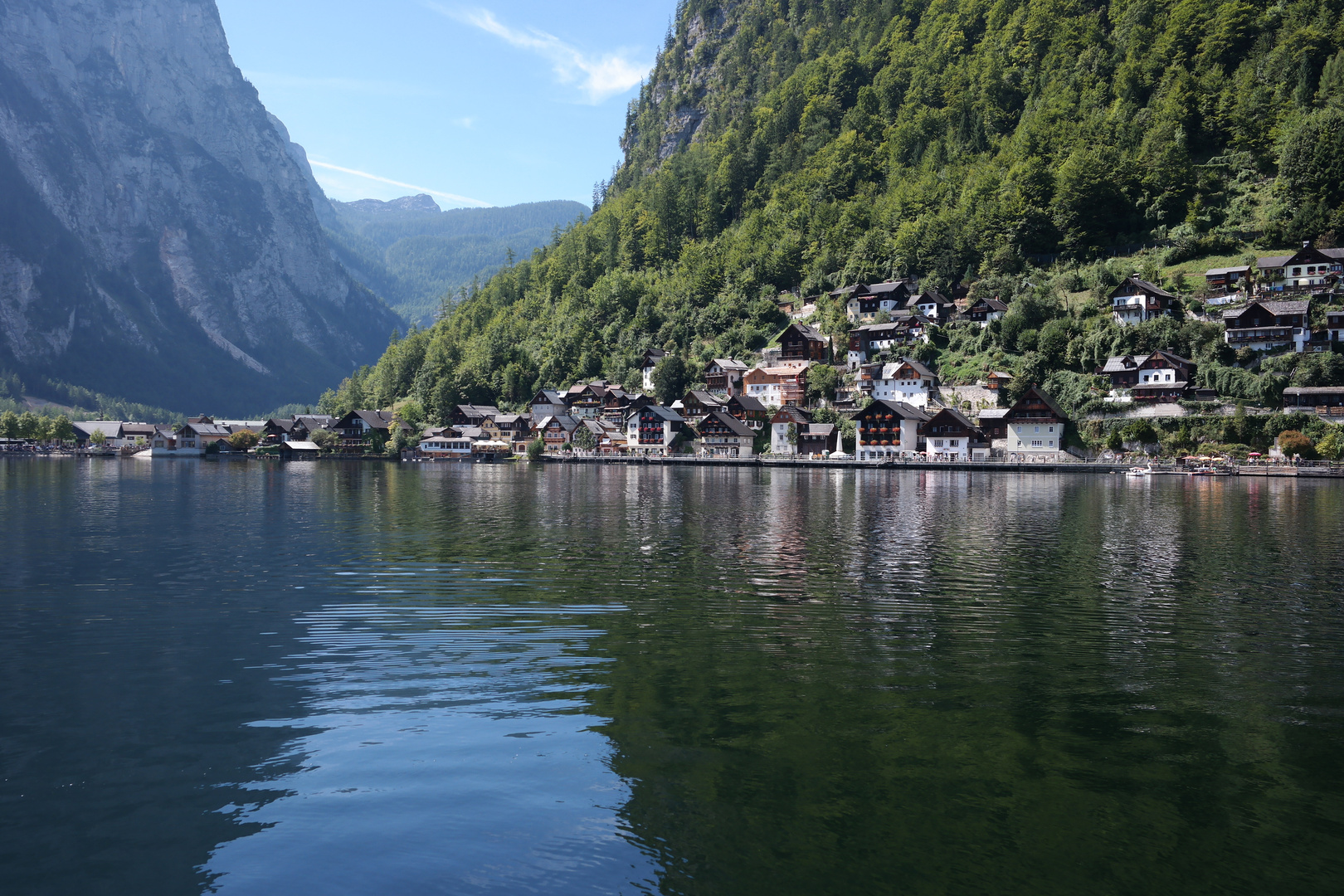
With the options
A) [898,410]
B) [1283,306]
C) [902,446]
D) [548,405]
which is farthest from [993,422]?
[548,405]

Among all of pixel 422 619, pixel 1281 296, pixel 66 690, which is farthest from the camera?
pixel 1281 296

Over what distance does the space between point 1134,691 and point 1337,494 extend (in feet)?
181

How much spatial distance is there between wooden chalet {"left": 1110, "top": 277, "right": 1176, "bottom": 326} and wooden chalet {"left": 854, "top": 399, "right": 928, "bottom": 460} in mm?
25768

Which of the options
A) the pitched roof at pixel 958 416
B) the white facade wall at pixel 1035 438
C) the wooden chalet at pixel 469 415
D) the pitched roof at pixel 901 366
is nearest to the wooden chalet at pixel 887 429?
the pitched roof at pixel 958 416

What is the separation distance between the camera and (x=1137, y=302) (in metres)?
97.2

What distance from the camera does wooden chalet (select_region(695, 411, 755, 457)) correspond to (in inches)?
4471

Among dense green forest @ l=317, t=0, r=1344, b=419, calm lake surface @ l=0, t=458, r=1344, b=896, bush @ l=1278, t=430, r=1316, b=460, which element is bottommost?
calm lake surface @ l=0, t=458, r=1344, b=896

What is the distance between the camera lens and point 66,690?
1269cm

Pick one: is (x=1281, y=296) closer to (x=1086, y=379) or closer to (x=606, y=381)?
(x=1086, y=379)

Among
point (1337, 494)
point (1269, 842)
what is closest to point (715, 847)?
point (1269, 842)

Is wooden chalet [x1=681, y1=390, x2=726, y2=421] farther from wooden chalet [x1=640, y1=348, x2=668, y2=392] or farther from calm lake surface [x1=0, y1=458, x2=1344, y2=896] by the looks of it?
calm lake surface [x1=0, y1=458, x2=1344, y2=896]

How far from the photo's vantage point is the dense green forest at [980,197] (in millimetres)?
104188

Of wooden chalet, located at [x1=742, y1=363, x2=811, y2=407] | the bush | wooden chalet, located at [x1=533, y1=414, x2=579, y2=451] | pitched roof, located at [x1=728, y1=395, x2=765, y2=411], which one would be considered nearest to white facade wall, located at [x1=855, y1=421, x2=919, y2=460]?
wooden chalet, located at [x1=742, y1=363, x2=811, y2=407]

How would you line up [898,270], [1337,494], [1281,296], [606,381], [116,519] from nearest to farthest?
[116,519] < [1337,494] < [1281,296] < [898,270] < [606,381]
